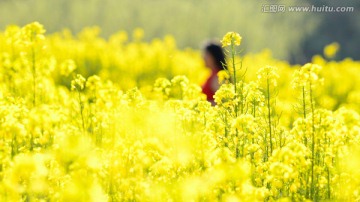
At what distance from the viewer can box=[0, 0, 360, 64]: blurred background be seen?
17125mm

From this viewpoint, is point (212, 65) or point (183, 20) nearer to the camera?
point (212, 65)

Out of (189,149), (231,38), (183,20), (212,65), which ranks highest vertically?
(183,20)

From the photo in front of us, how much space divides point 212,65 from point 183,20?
853cm

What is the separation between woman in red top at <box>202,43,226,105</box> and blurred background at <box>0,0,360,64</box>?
752cm

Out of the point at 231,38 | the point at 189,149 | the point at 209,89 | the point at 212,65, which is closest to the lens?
the point at 189,149

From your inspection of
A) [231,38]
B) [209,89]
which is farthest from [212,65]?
[231,38]

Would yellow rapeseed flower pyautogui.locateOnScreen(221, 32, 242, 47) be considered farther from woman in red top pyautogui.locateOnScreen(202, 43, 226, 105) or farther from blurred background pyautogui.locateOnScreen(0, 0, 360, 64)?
blurred background pyautogui.locateOnScreen(0, 0, 360, 64)

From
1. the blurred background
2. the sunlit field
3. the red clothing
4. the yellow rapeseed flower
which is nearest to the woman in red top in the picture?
the red clothing

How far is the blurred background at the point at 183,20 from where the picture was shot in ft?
56.2

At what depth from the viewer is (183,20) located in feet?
56.5

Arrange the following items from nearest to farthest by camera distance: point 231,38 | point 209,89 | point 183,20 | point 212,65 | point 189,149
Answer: point 189,149, point 231,38, point 209,89, point 212,65, point 183,20

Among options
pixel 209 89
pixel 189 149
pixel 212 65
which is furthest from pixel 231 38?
pixel 212 65

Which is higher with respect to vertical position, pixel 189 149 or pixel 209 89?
pixel 209 89

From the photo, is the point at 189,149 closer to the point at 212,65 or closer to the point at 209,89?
the point at 209,89
